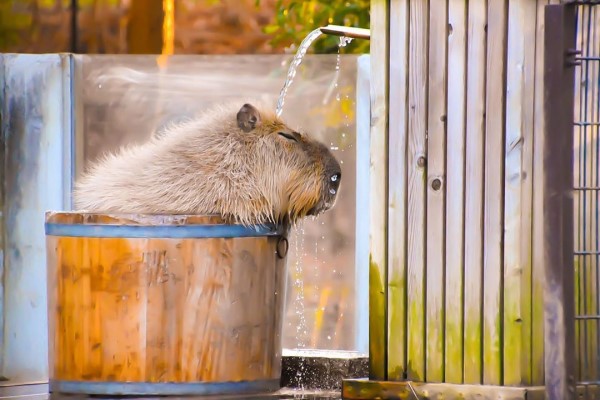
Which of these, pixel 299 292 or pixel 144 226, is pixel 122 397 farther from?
pixel 299 292

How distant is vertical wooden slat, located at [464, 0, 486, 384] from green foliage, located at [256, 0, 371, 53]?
403cm

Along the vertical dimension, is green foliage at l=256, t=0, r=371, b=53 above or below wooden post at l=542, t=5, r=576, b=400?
above

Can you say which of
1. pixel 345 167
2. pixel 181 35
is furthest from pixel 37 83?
pixel 181 35

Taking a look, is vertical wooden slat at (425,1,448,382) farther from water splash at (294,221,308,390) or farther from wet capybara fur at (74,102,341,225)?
water splash at (294,221,308,390)

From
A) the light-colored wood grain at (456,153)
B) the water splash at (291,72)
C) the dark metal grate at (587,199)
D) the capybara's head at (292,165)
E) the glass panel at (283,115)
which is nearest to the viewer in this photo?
the dark metal grate at (587,199)

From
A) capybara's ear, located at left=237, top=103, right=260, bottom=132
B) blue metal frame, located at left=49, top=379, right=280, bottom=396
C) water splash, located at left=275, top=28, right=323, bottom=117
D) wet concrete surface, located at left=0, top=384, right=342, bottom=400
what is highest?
water splash, located at left=275, top=28, right=323, bottom=117

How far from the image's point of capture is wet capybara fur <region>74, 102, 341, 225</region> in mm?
4723

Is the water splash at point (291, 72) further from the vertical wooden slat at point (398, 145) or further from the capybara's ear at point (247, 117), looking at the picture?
the vertical wooden slat at point (398, 145)

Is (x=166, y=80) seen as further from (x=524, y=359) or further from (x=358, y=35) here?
(x=524, y=359)

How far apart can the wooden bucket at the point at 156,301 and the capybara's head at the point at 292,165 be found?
0.23 m

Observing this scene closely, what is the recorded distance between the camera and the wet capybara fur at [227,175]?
4.72m

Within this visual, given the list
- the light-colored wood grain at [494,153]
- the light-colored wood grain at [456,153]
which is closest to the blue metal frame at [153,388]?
the light-colored wood grain at [456,153]

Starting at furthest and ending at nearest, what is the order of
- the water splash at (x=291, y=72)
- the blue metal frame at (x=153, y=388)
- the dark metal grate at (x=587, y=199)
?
the water splash at (x=291, y=72), the blue metal frame at (x=153, y=388), the dark metal grate at (x=587, y=199)

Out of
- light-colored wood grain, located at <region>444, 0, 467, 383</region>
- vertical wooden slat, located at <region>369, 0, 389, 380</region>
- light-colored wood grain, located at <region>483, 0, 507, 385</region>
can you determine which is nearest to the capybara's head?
vertical wooden slat, located at <region>369, 0, 389, 380</region>
